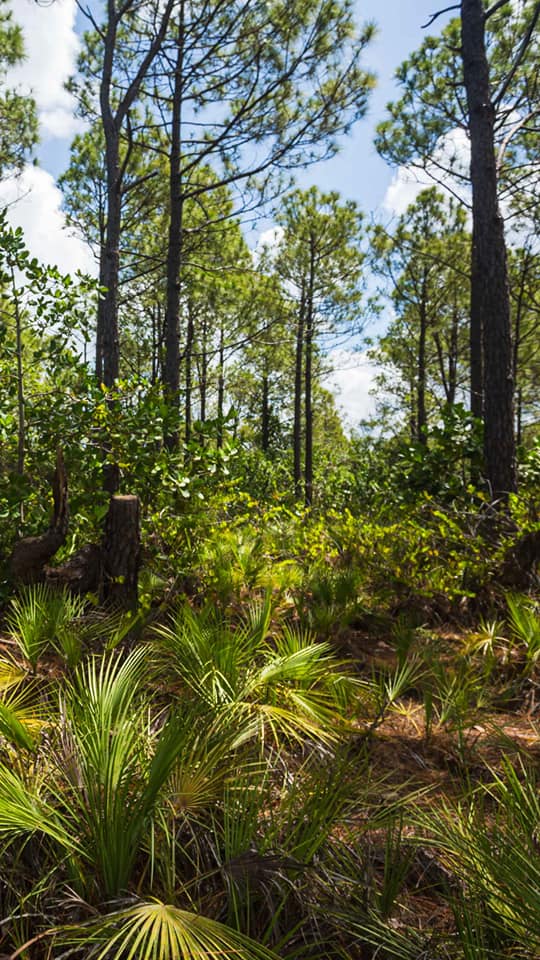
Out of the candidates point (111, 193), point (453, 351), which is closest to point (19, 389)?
point (111, 193)

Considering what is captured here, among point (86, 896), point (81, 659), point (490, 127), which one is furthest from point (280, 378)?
point (86, 896)

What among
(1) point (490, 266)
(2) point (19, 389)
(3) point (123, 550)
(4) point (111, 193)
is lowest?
(3) point (123, 550)

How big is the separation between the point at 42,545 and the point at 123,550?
2.12 feet

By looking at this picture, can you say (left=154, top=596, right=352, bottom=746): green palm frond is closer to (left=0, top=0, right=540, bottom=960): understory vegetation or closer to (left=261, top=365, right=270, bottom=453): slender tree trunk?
(left=0, top=0, right=540, bottom=960): understory vegetation

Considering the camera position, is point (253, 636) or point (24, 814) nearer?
point (24, 814)

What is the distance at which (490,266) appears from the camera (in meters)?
6.06

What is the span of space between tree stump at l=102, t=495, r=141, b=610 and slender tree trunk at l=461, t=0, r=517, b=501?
13.3 feet

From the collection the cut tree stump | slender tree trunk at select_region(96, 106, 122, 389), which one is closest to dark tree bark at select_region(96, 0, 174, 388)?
slender tree trunk at select_region(96, 106, 122, 389)

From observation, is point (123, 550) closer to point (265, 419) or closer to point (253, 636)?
point (253, 636)

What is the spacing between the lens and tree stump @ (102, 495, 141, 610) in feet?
13.8

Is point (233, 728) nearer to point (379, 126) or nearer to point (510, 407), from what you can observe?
point (510, 407)

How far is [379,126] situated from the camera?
33.5 feet

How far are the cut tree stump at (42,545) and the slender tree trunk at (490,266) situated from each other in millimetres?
4568

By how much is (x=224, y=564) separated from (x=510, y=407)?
12.5ft
